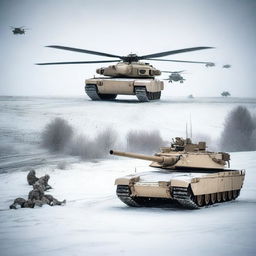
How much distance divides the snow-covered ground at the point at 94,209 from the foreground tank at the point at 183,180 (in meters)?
0.36

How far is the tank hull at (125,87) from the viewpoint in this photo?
19641mm

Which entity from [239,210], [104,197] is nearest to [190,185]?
[239,210]

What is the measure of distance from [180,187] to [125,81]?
356 centimetres

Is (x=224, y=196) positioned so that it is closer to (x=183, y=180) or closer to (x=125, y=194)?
(x=183, y=180)

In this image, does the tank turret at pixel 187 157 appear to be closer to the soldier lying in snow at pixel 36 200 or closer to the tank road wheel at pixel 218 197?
the tank road wheel at pixel 218 197

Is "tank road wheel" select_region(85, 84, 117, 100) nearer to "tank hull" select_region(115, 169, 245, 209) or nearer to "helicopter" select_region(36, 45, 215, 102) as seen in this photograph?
"helicopter" select_region(36, 45, 215, 102)

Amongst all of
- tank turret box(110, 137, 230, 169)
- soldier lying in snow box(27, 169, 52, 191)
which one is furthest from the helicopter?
soldier lying in snow box(27, 169, 52, 191)

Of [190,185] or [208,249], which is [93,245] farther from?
[190,185]

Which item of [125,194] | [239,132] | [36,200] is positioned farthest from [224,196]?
[239,132]

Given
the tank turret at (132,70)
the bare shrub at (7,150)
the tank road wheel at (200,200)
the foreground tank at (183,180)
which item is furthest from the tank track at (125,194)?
the bare shrub at (7,150)

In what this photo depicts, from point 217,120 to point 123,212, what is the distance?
6539 mm

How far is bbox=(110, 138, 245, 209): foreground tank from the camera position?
60.3 feet

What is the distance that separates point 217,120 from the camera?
77.3 feet

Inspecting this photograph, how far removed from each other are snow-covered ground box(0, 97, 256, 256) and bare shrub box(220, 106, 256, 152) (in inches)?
17.6
